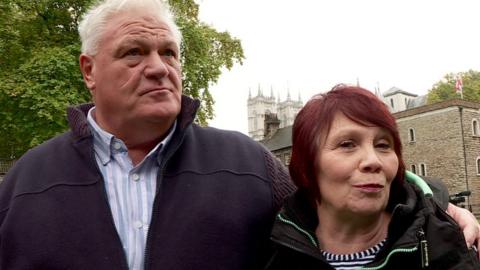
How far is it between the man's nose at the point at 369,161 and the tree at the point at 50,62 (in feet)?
43.0

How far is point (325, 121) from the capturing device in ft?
7.80

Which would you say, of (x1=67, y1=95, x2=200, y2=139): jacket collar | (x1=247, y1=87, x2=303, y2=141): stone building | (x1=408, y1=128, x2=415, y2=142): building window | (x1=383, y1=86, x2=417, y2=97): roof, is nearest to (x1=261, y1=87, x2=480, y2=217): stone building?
(x1=408, y1=128, x2=415, y2=142): building window

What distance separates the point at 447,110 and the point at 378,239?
37.6 metres

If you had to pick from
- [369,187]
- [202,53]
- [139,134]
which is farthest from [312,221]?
[202,53]

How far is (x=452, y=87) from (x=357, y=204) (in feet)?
222

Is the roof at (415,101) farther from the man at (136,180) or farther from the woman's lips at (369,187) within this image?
the woman's lips at (369,187)

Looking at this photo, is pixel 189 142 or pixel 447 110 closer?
pixel 189 142

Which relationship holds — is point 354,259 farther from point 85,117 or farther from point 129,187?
point 85,117

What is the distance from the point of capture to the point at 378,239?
2342 mm

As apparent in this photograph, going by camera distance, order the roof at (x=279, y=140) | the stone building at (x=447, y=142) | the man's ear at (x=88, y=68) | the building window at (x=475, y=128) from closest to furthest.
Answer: the man's ear at (x=88, y=68)
the stone building at (x=447, y=142)
the building window at (x=475, y=128)
the roof at (x=279, y=140)

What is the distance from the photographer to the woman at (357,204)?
2.14 meters

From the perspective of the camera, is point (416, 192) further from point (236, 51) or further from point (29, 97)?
point (236, 51)

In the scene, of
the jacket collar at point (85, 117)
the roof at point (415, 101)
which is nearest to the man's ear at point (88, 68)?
the jacket collar at point (85, 117)

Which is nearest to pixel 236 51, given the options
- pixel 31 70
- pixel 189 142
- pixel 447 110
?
pixel 31 70
